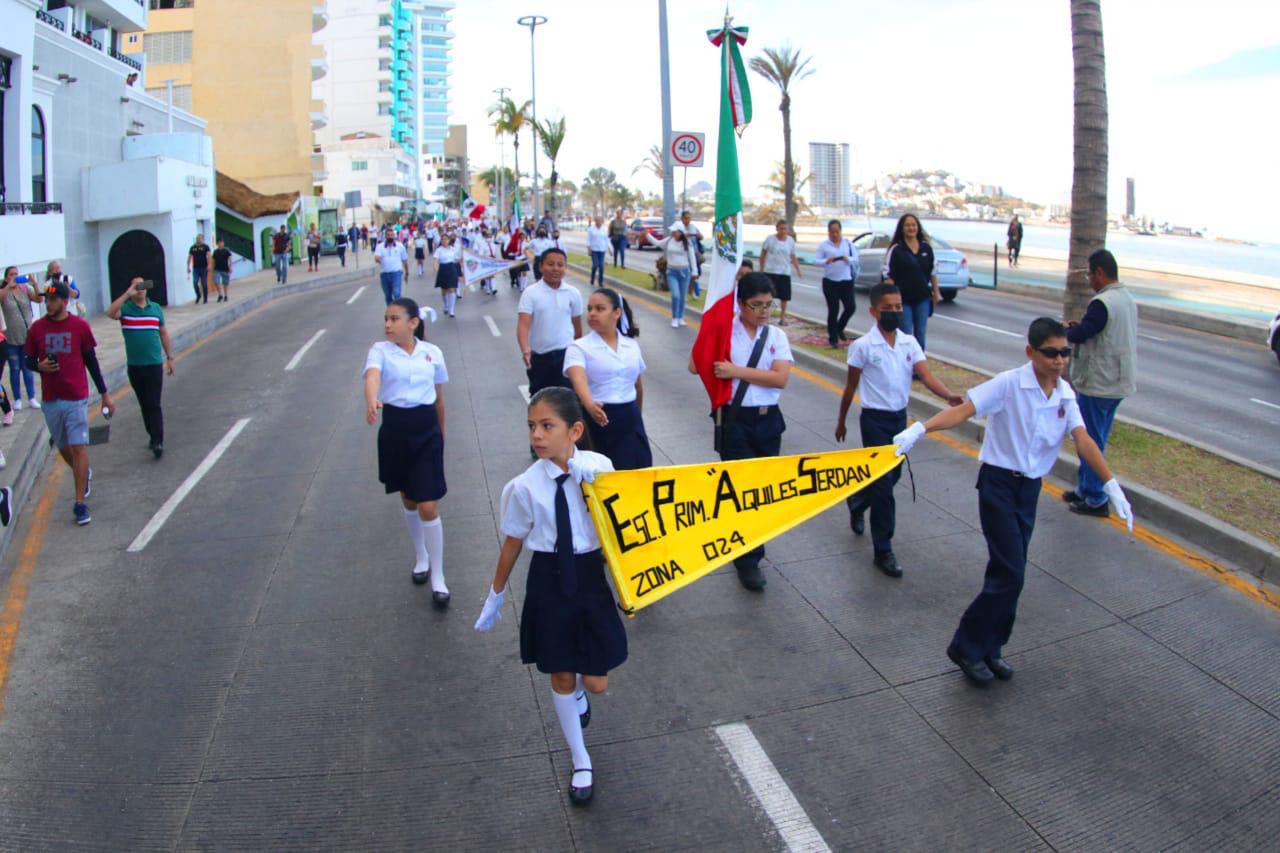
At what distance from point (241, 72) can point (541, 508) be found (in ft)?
165

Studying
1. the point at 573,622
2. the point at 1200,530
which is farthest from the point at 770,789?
the point at 1200,530

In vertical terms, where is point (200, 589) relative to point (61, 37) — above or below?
below

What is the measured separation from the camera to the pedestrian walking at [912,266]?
1030cm

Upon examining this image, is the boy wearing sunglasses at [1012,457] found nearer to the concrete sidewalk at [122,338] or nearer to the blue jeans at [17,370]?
the concrete sidewalk at [122,338]

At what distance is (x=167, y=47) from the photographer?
46719mm

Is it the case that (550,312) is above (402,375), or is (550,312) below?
above

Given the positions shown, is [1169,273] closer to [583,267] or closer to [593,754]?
[583,267]

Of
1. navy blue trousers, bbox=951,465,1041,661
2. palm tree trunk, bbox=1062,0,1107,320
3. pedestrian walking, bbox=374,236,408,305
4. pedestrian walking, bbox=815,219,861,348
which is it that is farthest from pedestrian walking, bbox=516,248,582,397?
pedestrian walking, bbox=374,236,408,305

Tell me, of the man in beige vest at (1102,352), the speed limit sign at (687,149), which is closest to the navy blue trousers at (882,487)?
the man in beige vest at (1102,352)

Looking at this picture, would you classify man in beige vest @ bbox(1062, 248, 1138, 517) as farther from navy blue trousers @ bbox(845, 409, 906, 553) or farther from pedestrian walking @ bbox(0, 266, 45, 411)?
pedestrian walking @ bbox(0, 266, 45, 411)

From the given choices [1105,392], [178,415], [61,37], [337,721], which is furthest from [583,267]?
[337,721]

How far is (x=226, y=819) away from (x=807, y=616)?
3332 millimetres

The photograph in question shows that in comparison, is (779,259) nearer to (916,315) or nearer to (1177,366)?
(916,315)

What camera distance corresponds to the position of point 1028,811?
3982mm
